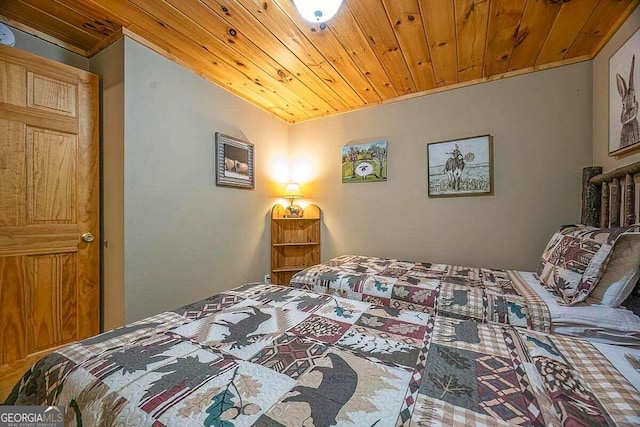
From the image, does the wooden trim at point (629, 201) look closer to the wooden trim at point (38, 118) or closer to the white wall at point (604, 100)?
the white wall at point (604, 100)

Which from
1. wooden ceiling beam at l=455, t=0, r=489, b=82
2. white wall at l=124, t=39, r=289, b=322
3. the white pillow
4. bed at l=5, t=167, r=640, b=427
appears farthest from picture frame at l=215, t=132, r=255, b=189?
the white pillow

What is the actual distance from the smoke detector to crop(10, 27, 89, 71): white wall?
83 millimetres

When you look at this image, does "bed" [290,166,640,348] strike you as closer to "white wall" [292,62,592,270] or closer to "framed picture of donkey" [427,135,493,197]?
"white wall" [292,62,592,270]

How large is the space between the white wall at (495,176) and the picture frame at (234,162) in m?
0.93

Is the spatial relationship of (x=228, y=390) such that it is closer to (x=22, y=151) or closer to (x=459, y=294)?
(x=459, y=294)

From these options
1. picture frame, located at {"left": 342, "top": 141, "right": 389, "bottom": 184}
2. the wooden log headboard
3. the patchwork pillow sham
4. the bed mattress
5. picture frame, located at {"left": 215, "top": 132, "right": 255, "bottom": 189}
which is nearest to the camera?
the bed mattress

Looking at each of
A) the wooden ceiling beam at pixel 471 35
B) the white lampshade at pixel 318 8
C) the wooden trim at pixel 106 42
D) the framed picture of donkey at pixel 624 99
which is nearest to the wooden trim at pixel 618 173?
the framed picture of donkey at pixel 624 99

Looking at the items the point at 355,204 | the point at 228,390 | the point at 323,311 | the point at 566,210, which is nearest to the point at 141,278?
the point at 323,311

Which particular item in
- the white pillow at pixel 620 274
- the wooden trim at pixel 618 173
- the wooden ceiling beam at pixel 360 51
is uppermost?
the wooden ceiling beam at pixel 360 51

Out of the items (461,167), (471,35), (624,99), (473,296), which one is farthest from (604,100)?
(473,296)

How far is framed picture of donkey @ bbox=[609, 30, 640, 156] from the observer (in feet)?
4.87

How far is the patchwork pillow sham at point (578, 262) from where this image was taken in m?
1.21

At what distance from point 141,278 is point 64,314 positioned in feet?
1.77

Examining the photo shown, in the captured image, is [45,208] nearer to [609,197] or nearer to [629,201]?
[629,201]
